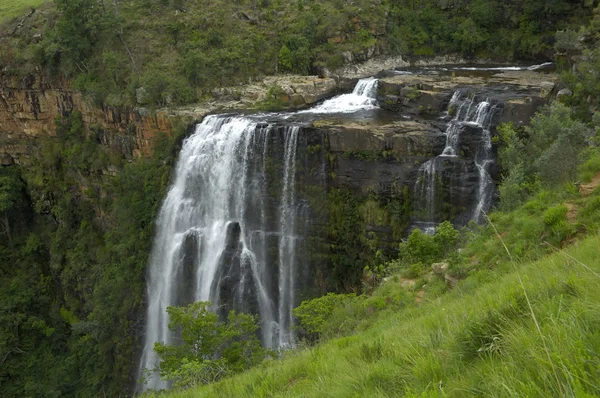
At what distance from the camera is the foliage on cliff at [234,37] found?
25.9 metres

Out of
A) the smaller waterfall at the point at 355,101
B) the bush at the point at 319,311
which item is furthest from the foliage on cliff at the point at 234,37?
the bush at the point at 319,311

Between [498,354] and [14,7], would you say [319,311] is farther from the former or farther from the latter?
[14,7]

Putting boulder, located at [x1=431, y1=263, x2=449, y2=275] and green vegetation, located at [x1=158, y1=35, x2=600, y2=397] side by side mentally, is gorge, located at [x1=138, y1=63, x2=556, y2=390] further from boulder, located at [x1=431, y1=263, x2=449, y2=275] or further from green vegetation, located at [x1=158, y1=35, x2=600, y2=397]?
boulder, located at [x1=431, y1=263, x2=449, y2=275]

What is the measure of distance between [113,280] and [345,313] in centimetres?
1606

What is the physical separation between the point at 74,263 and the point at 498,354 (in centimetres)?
2761

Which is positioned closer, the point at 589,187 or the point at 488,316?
the point at 488,316

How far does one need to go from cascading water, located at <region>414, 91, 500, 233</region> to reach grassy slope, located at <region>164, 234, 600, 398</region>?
447 inches

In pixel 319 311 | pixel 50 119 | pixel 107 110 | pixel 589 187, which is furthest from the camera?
pixel 50 119

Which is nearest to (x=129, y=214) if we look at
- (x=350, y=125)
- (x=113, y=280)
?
(x=113, y=280)

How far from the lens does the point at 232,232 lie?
19047mm

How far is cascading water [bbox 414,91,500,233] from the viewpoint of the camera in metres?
15.6

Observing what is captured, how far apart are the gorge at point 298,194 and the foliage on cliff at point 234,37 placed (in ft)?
23.5

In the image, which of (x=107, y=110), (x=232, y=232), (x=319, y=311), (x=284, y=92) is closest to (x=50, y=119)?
(x=107, y=110)

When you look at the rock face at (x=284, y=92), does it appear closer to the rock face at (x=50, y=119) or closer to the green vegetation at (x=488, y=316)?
the rock face at (x=50, y=119)
